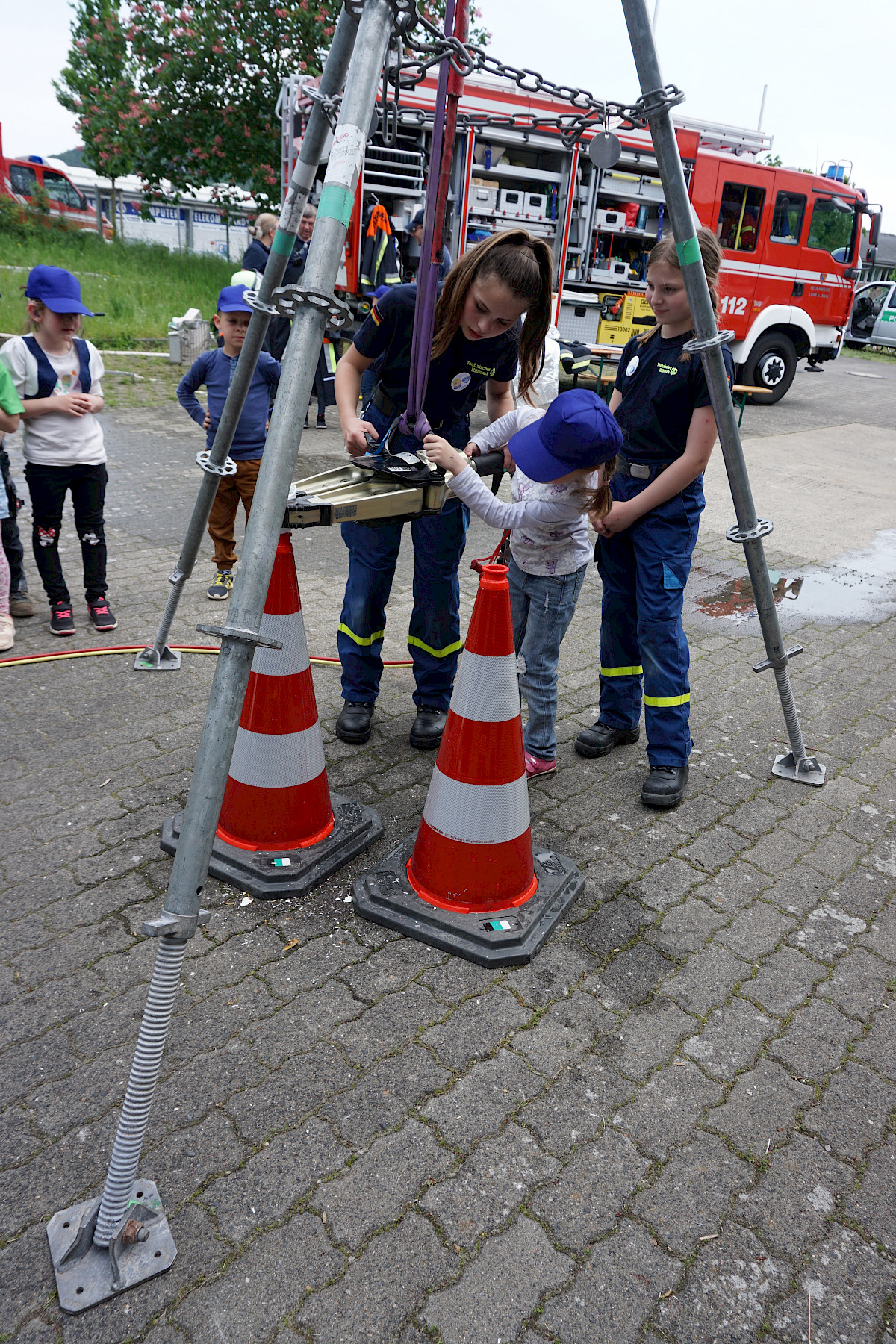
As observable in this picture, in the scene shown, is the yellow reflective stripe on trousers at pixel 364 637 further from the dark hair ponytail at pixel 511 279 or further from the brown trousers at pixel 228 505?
the brown trousers at pixel 228 505

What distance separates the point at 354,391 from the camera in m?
3.32

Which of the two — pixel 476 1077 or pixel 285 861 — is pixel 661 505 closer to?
pixel 285 861

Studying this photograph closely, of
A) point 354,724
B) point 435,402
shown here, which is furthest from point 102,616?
point 435,402

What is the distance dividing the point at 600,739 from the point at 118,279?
16.8 metres

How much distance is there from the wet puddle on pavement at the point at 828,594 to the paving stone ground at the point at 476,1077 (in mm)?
2309

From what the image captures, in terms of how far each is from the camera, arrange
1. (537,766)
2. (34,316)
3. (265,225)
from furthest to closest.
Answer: (265,225)
(34,316)
(537,766)

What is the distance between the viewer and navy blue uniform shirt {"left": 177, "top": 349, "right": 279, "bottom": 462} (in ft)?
16.0

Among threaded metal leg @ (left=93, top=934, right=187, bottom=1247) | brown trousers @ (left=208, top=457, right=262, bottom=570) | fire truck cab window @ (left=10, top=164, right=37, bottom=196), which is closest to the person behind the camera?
threaded metal leg @ (left=93, top=934, right=187, bottom=1247)

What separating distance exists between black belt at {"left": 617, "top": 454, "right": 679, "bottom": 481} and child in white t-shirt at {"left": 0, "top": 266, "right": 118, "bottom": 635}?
256 centimetres

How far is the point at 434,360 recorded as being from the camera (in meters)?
3.17

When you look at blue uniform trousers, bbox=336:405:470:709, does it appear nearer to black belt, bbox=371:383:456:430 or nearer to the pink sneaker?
black belt, bbox=371:383:456:430

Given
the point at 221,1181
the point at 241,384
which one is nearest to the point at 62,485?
the point at 241,384

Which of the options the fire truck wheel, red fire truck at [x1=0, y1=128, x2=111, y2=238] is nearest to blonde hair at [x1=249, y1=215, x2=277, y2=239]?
the fire truck wheel

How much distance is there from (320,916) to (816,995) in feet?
4.88
